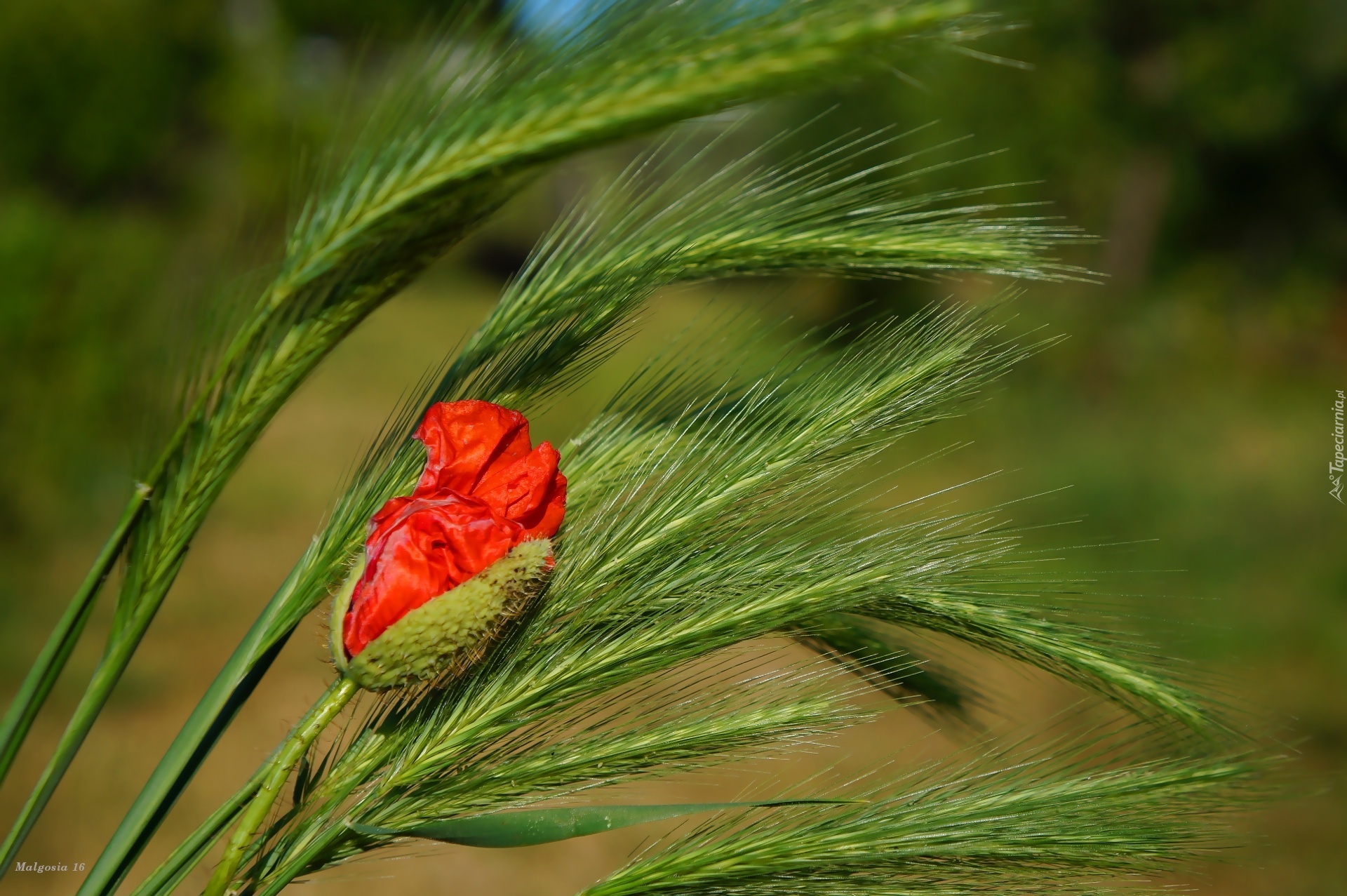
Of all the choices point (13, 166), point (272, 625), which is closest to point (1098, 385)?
point (272, 625)

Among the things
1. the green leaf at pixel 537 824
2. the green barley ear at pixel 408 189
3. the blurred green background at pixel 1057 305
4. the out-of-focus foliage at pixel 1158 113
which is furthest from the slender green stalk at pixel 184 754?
the out-of-focus foliage at pixel 1158 113

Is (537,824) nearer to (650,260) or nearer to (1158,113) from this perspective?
(650,260)

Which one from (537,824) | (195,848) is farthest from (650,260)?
(195,848)

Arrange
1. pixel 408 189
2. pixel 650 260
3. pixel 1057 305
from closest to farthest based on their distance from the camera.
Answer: pixel 408 189 < pixel 650 260 < pixel 1057 305

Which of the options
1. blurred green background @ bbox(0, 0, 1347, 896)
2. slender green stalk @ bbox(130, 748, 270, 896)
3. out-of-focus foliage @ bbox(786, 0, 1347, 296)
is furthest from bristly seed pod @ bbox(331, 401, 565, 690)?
out-of-focus foliage @ bbox(786, 0, 1347, 296)

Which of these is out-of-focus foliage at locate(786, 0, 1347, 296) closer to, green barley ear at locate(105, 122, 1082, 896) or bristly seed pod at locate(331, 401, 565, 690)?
green barley ear at locate(105, 122, 1082, 896)

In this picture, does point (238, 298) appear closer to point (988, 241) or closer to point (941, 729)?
point (988, 241)

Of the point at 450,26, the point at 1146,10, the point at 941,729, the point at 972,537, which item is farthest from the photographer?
the point at 1146,10

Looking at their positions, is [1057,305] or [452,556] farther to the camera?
[1057,305]
